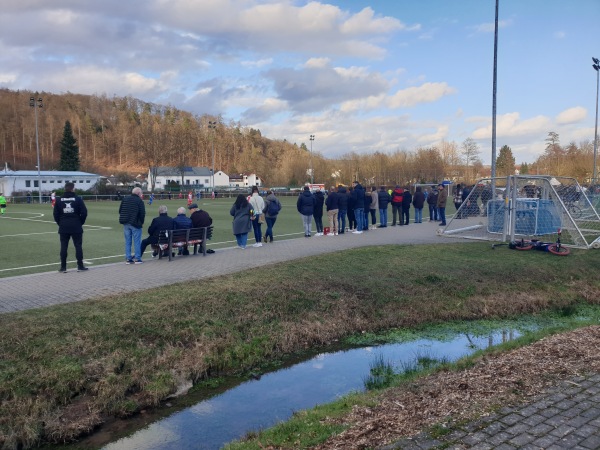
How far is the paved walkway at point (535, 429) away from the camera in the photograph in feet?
12.8

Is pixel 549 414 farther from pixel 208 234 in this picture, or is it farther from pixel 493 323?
pixel 208 234

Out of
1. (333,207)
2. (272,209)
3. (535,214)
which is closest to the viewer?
(535,214)

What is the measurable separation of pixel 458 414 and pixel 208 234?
10.4 metres

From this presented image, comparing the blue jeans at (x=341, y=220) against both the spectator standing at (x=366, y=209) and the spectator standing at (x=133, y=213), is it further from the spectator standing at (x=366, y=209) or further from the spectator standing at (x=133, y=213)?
the spectator standing at (x=133, y=213)

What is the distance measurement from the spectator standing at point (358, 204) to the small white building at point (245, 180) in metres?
91.6

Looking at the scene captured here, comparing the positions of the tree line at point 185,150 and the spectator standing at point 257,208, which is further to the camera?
the tree line at point 185,150

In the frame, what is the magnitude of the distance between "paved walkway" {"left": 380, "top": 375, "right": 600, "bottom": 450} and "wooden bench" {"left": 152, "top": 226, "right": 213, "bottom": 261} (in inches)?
382

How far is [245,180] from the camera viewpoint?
116 meters

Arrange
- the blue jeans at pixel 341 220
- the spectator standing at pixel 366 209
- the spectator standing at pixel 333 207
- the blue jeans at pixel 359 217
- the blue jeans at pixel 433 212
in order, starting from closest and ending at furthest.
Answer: the spectator standing at pixel 333 207
the blue jeans at pixel 341 220
the blue jeans at pixel 359 217
the spectator standing at pixel 366 209
the blue jeans at pixel 433 212

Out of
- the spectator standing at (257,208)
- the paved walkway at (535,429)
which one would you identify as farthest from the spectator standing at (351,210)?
the paved walkway at (535,429)

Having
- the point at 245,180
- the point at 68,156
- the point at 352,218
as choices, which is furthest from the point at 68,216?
the point at 245,180

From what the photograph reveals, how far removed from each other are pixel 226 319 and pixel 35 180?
79.8m

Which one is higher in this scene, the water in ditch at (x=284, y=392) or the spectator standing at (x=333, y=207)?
the spectator standing at (x=333, y=207)

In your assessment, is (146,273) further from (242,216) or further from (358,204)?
(358,204)
